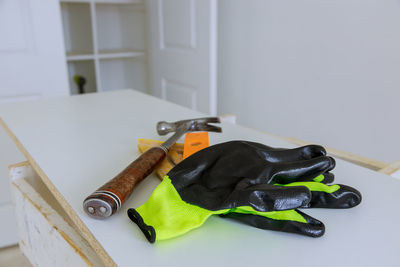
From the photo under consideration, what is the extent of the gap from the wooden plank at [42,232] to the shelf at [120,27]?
2.09 meters

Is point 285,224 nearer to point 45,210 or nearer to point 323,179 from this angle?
point 323,179

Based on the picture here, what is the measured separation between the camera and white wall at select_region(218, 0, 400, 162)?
4.87 ft

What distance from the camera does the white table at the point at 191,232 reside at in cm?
44

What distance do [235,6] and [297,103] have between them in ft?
2.29

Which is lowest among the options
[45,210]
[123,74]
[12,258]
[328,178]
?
[12,258]

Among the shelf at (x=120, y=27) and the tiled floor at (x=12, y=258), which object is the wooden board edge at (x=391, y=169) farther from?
the shelf at (x=120, y=27)

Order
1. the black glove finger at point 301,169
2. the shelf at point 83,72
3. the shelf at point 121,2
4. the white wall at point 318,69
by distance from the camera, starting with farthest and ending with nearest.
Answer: the shelf at point 83,72 < the shelf at point 121,2 < the white wall at point 318,69 < the black glove finger at point 301,169

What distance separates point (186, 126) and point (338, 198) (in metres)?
0.39

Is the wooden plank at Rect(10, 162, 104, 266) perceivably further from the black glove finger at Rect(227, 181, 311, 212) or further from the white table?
the black glove finger at Rect(227, 181, 311, 212)

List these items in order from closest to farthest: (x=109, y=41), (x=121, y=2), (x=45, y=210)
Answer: (x=45, y=210) < (x=121, y=2) < (x=109, y=41)

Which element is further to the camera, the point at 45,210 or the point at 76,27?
the point at 76,27

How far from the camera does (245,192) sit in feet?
1.58

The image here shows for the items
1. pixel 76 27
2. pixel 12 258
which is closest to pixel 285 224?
pixel 12 258

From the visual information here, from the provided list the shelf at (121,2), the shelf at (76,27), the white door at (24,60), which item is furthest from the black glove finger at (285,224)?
the shelf at (76,27)
